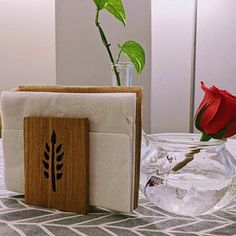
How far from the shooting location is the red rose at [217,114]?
1.80ft

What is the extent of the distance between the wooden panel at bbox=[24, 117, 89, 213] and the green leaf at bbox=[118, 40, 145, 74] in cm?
19

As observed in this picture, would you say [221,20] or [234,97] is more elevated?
[221,20]

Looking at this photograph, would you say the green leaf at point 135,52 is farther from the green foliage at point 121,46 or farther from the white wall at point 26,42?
the white wall at point 26,42

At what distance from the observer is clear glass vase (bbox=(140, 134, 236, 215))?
1.93 ft

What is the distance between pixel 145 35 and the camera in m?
2.46

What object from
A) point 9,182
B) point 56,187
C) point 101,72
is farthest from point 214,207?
point 101,72

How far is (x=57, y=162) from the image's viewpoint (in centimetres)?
61

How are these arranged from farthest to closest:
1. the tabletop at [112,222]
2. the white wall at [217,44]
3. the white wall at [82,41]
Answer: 1. the white wall at [217,44]
2. the white wall at [82,41]
3. the tabletop at [112,222]

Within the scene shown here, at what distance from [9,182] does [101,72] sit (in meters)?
1.70

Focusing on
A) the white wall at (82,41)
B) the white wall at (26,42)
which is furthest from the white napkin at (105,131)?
the white wall at (26,42)

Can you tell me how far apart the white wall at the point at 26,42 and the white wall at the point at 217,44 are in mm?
1132

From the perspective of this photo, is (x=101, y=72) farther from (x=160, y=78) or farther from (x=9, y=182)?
(x=9, y=182)

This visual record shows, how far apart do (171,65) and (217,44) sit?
411mm

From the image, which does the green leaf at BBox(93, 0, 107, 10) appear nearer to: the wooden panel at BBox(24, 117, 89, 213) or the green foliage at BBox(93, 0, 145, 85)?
the green foliage at BBox(93, 0, 145, 85)
